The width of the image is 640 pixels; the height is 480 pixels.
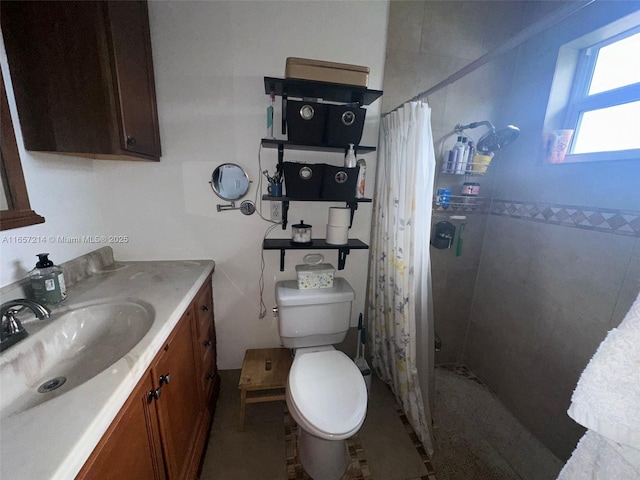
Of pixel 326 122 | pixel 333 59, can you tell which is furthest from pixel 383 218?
pixel 333 59

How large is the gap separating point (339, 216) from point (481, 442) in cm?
151

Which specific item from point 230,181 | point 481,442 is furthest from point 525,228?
point 230,181

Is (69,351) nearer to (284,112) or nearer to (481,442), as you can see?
(284,112)

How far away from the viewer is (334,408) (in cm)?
107

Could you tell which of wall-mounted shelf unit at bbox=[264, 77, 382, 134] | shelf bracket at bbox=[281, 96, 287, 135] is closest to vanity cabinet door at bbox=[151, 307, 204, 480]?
shelf bracket at bbox=[281, 96, 287, 135]

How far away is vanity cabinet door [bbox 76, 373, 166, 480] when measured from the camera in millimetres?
542

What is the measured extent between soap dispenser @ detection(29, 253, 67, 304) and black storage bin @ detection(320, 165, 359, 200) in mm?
1159

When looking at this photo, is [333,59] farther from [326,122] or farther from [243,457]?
[243,457]

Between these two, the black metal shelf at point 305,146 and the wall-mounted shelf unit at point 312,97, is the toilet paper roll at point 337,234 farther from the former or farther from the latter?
the black metal shelf at point 305,146

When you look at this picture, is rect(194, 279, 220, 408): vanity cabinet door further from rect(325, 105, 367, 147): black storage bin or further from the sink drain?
rect(325, 105, 367, 147): black storage bin

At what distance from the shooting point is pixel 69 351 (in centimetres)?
85

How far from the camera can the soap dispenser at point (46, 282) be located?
878 millimetres

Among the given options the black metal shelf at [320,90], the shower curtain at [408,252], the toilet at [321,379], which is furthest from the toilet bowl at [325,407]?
the black metal shelf at [320,90]

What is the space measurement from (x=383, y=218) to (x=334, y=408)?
1.00 metres
